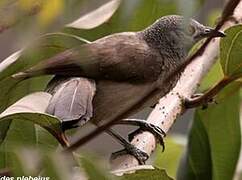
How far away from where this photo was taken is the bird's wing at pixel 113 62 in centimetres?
199

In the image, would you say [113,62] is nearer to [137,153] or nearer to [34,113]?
[137,153]

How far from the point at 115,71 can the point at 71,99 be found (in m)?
0.42

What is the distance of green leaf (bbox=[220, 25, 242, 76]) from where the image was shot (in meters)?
1.68

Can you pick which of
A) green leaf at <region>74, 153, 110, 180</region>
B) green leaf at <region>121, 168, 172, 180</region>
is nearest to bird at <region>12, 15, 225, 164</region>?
green leaf at <region>121, 168, 172, 180</region>

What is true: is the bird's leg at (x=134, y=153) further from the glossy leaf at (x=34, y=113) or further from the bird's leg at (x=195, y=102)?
the glossy leaf at (x=34, y=113)

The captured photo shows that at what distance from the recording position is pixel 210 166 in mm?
2086

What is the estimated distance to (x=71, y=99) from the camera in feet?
6.00

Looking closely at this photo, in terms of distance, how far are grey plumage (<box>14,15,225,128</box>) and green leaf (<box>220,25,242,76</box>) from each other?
11 centimetres

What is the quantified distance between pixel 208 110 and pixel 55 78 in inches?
23.3

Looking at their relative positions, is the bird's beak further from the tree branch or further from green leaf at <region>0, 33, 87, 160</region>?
green leaf at <region>0, 33, 87, 160</region>

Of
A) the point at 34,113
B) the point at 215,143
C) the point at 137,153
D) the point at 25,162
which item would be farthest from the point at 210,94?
the point at 25,162

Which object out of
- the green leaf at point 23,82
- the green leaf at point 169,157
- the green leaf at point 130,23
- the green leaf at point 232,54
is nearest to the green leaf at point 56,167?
the green leaf at point 23,82

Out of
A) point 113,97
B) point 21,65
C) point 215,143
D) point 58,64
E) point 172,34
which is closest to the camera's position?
point 21,65

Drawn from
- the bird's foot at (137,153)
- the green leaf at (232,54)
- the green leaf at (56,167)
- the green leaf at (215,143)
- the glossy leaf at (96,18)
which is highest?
the green leaf at (56,167)
